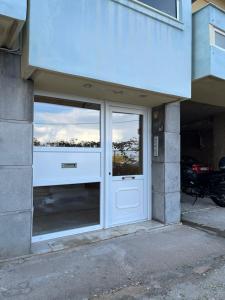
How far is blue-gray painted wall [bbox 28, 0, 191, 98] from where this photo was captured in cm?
298

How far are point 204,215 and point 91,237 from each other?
2.55 metres

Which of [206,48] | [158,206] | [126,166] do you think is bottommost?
[158,206]

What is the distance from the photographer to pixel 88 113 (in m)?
4.27

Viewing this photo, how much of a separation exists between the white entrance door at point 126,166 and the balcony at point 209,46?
1.28 metres

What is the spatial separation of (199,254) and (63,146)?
8.17ft

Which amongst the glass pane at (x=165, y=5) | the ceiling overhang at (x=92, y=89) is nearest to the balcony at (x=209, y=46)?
the glass pane at (x=165, y=5)

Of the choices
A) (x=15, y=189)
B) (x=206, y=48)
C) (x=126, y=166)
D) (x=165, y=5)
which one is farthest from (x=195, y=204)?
(x=15, y=189)

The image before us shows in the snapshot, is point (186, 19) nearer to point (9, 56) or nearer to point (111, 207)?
point (9, 56)

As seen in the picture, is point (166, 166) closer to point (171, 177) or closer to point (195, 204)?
point (171, 177)

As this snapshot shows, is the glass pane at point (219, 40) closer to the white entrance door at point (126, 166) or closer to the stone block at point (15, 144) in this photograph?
the white entrance door at point (126, 166)

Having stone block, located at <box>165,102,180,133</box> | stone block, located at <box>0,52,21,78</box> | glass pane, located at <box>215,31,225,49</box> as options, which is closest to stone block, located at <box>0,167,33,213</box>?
stone block, located at <box>0,52,21,78</box>

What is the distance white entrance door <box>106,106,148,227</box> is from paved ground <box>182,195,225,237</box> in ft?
3.12

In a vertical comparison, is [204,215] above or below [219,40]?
below

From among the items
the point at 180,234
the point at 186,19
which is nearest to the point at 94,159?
the point at 180,234
